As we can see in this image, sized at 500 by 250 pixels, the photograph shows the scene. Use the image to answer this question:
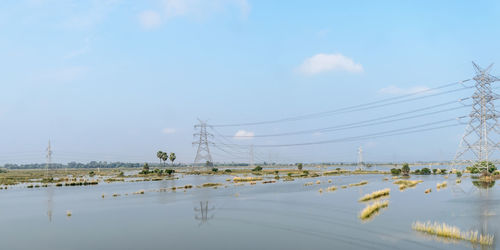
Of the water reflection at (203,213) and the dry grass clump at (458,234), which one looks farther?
the water reflection at (203,213)

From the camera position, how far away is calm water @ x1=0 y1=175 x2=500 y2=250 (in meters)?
30.2

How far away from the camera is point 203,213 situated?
152ft

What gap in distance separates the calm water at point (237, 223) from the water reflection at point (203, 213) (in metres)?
0.11

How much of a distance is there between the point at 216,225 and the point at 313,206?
16.8m

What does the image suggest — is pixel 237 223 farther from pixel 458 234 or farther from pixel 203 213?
pixel 458 234

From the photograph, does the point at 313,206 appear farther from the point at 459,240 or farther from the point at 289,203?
the point at 459,240

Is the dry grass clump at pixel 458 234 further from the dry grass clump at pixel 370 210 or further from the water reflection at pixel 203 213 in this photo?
the water reflection at pixel 203 213

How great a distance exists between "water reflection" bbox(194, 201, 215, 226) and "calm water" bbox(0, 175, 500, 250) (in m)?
0.11

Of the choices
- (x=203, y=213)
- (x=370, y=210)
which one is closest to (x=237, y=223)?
(x=203, y=213)

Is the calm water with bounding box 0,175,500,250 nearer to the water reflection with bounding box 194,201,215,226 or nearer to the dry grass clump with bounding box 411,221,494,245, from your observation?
the water reflection with bounding box 194,201,215,226

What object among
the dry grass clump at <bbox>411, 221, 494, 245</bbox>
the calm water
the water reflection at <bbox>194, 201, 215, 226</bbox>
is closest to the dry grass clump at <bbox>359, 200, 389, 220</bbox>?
the calm water

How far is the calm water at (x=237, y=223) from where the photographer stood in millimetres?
30234

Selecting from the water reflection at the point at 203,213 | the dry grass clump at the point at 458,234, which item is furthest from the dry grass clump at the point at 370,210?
the water reflection at the point at 203,213

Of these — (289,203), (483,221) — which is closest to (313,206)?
(289,203)
